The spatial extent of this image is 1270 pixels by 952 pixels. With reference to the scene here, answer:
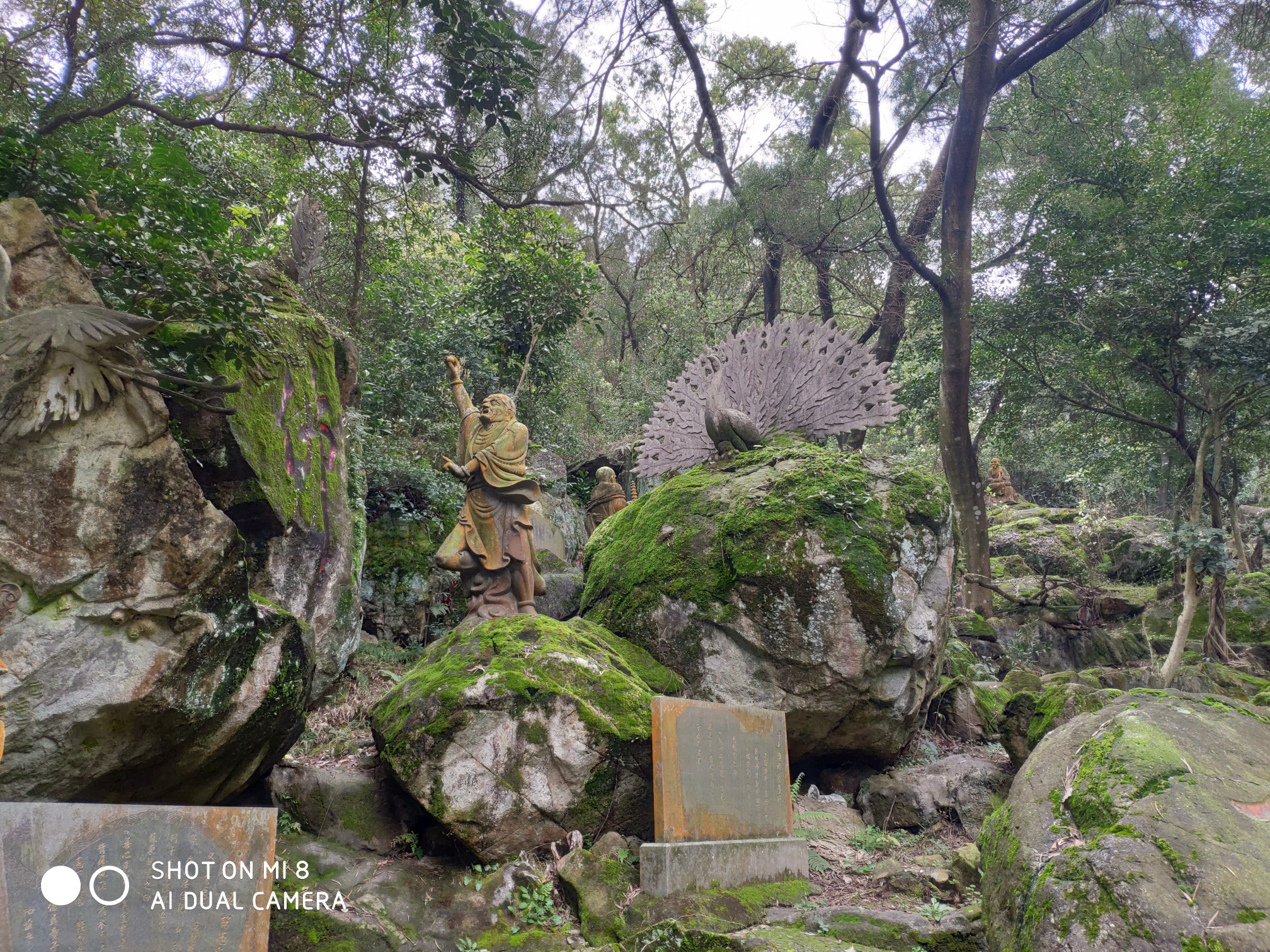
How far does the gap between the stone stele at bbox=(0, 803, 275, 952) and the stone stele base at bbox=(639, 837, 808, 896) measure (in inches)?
82.3

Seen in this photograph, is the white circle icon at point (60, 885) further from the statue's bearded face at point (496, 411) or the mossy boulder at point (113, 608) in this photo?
the statue's bearded face at point (496, 411)

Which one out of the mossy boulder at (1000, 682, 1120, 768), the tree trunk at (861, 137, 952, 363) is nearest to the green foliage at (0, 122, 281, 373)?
the mossy boulder at (1000, 682, 1120, 768)

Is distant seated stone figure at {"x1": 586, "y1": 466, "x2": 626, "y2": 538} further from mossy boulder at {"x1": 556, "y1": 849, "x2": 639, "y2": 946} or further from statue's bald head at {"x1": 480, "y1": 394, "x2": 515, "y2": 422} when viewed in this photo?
mossy boulder at {"x1": 556, "y1": 849, "x2": 639, "y2": 946}

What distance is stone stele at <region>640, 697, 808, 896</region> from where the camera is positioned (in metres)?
4.42

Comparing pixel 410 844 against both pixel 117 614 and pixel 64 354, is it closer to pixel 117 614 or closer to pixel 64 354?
pixel 117 614

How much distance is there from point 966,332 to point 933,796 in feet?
23.6

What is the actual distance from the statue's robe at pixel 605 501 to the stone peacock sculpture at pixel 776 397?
10.6 ft

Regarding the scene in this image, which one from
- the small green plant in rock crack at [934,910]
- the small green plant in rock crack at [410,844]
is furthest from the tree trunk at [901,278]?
the small green plant in rock crack at [410,844]

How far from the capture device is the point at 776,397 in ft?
27.8

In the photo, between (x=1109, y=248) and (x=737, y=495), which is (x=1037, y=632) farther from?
(x=737, y=495)

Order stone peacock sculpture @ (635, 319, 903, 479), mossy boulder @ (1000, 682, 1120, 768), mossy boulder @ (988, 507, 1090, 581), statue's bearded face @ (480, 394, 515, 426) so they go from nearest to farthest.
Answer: mossy boulder @ (1000, 682, 1120, 768), statue's bearded face @ (480, 394, 515, 426), stone peacock sculpture @ (635, 319, 903, 479), mossy boulder @ (988, 507, 1090, 581)

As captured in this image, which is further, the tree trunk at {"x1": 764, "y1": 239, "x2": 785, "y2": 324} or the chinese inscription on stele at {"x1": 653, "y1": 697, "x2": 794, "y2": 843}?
the tree trunk at {"x1": 764, "y1": 239, "x2": 785, "y2": 324}

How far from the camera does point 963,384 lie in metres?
11.0

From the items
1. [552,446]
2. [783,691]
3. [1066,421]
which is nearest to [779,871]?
[783,691]
